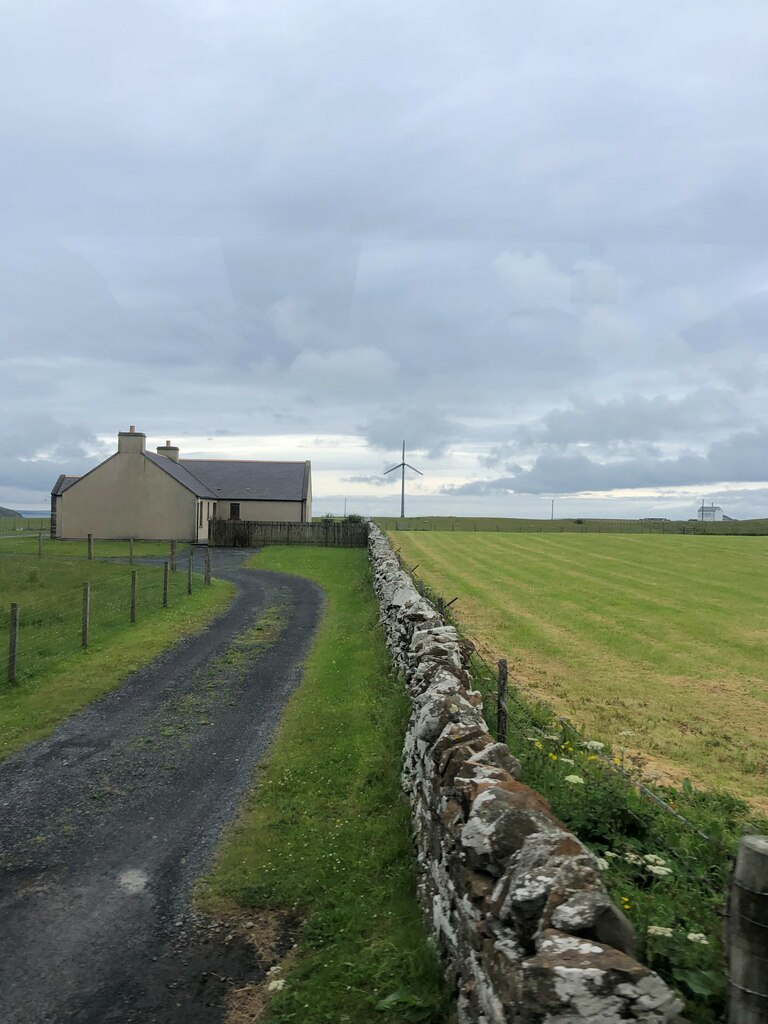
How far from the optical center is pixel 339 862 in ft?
24.3

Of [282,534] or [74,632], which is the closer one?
[74,632]

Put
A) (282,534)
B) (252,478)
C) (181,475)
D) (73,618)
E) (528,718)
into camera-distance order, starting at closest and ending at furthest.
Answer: (528,718)
(73,618)
(282,534)
(181,475)
(252,478)

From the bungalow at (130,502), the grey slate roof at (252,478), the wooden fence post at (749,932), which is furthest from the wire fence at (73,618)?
the grey slate roof at (252,478)

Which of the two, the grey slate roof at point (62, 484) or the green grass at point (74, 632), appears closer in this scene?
the green grass at point (74, 632)

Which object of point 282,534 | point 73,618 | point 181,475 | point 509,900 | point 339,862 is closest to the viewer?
point 509,900

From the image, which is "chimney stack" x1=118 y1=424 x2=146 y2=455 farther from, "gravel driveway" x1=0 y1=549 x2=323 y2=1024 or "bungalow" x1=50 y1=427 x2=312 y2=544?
"gravel driveway" x1=0 y1=549 x2=323 y2=1024

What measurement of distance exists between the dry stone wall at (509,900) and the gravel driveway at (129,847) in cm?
182

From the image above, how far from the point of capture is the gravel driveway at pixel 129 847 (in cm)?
554

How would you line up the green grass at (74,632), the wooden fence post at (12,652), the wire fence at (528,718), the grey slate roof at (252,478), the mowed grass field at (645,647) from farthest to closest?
the grey slate roof at (252,478) → the wooden fence post at (12,652) → the green grass at (74,632) → the mowed grass field at (645,647) → the wire fence at (528,718)

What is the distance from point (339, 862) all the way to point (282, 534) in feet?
163

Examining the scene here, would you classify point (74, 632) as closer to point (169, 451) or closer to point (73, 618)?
point (73, 618)

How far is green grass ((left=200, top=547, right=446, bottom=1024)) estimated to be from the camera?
5352mm

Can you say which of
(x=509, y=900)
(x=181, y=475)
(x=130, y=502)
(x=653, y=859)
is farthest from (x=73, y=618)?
(x=181, y=475)

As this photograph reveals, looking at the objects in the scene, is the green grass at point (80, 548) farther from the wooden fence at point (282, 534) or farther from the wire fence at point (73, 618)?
the wire fence at point (73, 618)
